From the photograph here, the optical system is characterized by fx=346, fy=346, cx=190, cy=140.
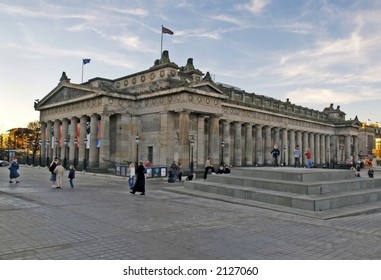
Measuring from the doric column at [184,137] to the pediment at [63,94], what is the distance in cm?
1377

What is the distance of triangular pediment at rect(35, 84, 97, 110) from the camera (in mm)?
48844

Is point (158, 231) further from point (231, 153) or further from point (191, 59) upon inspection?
point (231, 153)

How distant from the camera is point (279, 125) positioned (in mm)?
66062

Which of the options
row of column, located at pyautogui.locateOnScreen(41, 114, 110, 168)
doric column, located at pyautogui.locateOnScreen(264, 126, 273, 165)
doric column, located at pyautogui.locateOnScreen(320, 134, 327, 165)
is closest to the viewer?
row of column, located at pyautogui.locateOnScreen(41, 114, 110, 168)

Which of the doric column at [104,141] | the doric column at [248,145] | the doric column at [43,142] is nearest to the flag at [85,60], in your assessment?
the doric column at [104,141]

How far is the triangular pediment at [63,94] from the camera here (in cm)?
4884

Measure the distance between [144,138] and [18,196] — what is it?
2845cm

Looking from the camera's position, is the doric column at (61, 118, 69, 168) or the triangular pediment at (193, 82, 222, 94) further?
the doric column at (61, 118, 69, 168)

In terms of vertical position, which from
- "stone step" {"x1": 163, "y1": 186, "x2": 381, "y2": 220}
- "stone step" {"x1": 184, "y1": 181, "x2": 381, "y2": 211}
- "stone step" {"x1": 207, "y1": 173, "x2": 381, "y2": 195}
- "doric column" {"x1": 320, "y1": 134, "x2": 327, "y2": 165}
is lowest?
"stone step" {"x1": 163, "y1": 186, "x2": 381, "y2": 220}

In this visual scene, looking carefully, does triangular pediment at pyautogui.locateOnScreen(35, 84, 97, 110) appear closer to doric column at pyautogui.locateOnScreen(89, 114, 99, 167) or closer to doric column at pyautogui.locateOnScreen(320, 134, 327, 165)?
doric column at pyautogui.locateOnScreen(89, 114, 99, 167)

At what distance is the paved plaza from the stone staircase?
1292mm

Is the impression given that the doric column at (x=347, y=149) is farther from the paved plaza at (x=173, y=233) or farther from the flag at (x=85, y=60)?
the paved plaza at (x=173, y=233)

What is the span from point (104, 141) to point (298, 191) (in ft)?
103

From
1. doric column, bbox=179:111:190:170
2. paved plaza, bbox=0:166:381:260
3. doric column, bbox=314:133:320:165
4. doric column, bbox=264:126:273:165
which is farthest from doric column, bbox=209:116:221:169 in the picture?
doric column, bbox=314:133:320:165
